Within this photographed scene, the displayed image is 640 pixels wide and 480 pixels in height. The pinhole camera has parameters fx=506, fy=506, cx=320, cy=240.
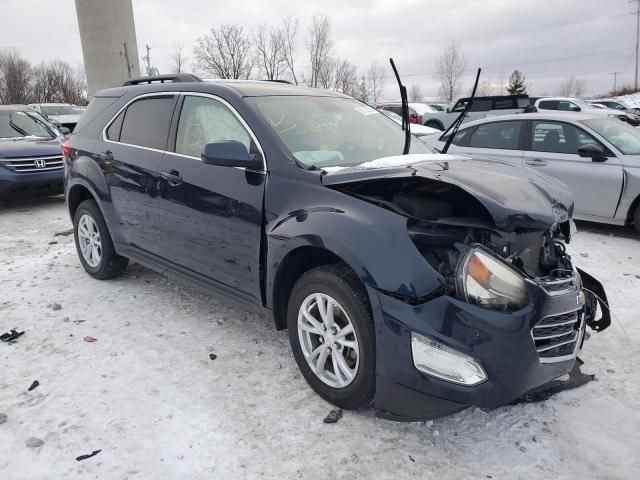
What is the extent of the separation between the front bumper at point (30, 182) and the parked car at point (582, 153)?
6771 millimetres

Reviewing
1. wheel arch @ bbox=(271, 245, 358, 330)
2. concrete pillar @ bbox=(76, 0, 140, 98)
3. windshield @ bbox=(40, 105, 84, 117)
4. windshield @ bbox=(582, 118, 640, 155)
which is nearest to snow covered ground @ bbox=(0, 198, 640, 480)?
wheel arch @ bbox=(271, 245, 358, 330)

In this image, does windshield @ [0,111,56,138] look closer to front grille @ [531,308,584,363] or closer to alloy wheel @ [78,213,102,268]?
alloy wheel @ [78,213,102,268]

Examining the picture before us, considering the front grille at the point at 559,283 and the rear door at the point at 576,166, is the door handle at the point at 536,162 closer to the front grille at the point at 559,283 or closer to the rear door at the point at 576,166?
the rear door at the point at 576,166

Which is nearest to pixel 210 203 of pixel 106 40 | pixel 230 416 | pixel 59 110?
pixel 230 416

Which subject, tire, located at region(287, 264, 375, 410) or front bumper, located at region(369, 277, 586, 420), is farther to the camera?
tire, located at region(287, 264, 375, 410)

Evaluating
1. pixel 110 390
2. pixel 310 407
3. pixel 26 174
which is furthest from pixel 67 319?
pixel 26 174

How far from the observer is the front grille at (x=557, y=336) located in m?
2.38

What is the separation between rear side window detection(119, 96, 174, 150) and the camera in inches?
158

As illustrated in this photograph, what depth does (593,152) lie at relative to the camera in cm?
620

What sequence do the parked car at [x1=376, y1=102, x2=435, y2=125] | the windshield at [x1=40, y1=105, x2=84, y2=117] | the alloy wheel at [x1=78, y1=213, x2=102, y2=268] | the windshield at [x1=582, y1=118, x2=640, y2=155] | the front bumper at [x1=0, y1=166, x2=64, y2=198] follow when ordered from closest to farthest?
1. the alloy wheel at [x1=78, y1=213, x2=102, y2=268]
2. the windshield at [x1=582, y1=118, x2=640, y2=155]
3. the front bumper at [x1=0, y1=166, x2=64, y2=198]
4. the parked car at [x1=376, y1=102, x2=435, y2=125]
5. the windshield at [x1=40, y1=105, x2=84, y2=117]

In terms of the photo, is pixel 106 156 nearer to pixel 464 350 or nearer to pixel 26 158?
pixel 464 350

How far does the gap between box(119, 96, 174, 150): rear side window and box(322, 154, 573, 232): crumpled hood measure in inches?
66.2

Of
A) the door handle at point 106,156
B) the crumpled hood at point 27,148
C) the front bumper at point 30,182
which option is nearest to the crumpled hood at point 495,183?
the door handle at point 106,156

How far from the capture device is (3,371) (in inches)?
131
